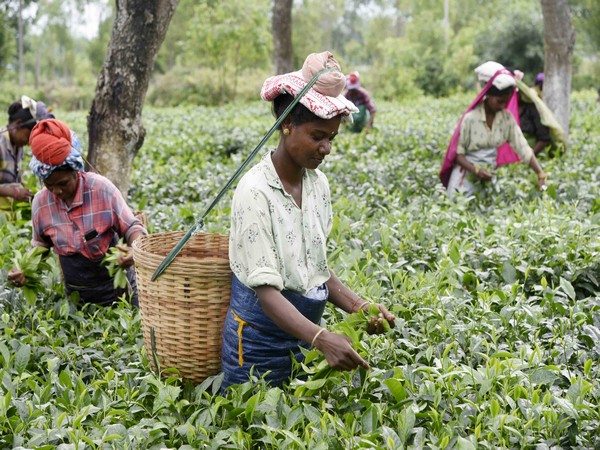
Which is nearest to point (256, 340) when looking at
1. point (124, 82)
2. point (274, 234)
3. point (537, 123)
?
point (274, 234)

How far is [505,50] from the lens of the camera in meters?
23.8

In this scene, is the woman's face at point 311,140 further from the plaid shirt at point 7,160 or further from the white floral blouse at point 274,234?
the plaid shirt at point 7,160

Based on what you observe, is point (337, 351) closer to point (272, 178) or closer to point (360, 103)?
point (272, 178)

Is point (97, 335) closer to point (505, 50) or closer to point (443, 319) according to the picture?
point (443, 319)

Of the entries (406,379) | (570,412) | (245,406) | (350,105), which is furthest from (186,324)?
(570,412)

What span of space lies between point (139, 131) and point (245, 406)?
3438 millimetres

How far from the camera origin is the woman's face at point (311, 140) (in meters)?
2.51

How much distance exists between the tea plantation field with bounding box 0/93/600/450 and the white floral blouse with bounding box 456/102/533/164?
67 centimetres

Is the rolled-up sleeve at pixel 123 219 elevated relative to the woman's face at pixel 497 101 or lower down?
lower down

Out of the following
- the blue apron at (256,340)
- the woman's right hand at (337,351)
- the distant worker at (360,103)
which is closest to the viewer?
the woman's right hand at (337,351)

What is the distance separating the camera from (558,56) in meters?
9.23

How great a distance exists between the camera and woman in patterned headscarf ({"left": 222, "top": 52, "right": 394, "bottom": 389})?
8.02ft

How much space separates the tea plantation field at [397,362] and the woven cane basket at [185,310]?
0.33ft

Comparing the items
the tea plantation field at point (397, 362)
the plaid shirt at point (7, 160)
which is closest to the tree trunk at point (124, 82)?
the plaid shirt at point (7, 160)
